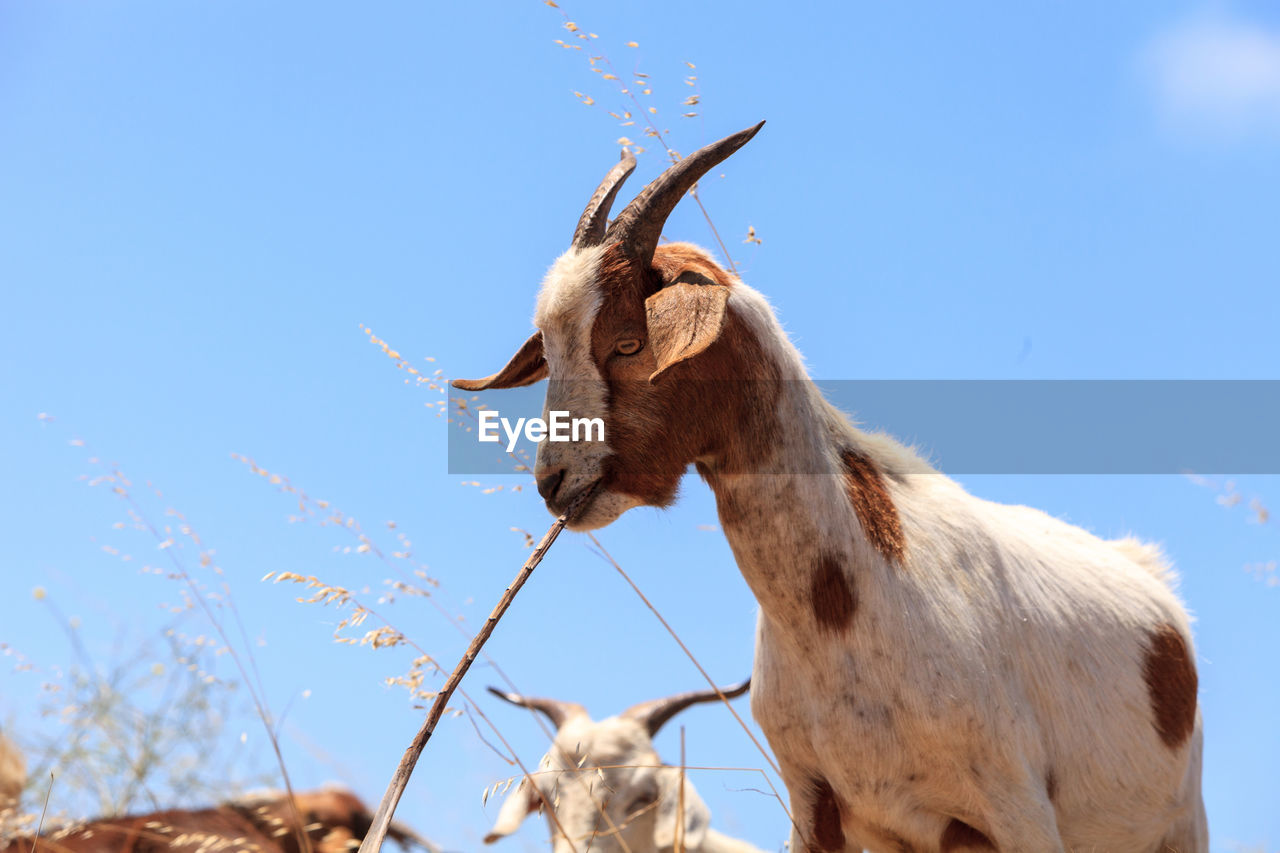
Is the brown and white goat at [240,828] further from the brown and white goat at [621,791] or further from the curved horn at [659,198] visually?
the curved horn at [659,198]

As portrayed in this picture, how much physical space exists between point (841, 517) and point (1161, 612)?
5.05 feet

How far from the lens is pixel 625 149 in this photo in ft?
12.7

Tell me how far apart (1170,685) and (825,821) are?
1.35 m

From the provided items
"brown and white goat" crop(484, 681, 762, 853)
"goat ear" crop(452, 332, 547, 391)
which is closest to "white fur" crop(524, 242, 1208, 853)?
"goat ear" crop(452, 332, 547, 391)

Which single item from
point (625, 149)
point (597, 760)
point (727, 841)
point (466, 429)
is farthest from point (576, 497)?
point (727, 841)

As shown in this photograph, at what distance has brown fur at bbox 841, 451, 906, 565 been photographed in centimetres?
340

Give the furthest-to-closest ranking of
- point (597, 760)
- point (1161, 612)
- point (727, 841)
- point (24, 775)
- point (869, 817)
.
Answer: point (727, 841)
point (597, 760)
point (24, 775)
point (1161, 612)
point (869, 817)

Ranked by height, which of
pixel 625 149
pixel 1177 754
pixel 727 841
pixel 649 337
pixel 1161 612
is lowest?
pixel 727 841

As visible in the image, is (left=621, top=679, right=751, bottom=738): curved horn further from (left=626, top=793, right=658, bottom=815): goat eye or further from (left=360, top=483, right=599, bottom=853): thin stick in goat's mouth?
(left=360, top=483, right=599, bottom=853): thin stick in goat's mouth

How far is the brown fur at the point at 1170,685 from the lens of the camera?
3826mm

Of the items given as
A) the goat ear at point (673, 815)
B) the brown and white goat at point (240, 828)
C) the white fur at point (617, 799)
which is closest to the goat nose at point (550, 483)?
the brown and white goat at point (240, 828)

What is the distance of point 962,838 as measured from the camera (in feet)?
11.0

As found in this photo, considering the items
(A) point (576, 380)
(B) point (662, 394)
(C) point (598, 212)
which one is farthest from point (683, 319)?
(C) point (598, 212)

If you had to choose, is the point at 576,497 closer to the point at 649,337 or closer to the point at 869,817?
the point at 649,337
